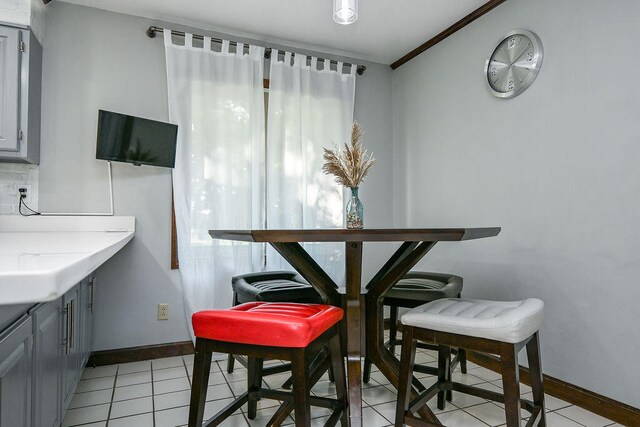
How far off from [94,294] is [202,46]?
202cm

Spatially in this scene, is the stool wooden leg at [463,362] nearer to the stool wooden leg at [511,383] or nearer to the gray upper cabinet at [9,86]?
the stool wooden leg at [511,383]

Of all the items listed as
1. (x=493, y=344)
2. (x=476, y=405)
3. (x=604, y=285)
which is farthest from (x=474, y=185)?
(x=493, y=344)

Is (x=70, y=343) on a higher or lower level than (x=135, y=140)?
lower

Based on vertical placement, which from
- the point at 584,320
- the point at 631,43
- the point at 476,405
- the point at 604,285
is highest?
the point at 631,43

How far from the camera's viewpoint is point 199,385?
4.78 feet

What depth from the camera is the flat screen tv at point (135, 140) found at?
275 cm

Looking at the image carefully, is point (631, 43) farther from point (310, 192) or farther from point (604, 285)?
point (310, 192)

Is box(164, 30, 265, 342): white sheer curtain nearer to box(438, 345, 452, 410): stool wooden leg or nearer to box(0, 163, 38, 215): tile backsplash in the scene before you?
box(0, 163, 38, 215): tile backsplash

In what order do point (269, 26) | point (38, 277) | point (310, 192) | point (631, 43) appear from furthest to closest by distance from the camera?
point (310, 192), point (269, 26), point (631, 43), point (38, 277)

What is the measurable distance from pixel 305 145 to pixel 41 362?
248 centimetres

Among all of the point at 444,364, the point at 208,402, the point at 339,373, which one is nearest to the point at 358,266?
the point at 339,373

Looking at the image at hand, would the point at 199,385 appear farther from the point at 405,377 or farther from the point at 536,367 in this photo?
the point at 536,367

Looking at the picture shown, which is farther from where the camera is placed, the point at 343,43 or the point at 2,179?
the point at 343,43

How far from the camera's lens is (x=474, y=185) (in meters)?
3.01
